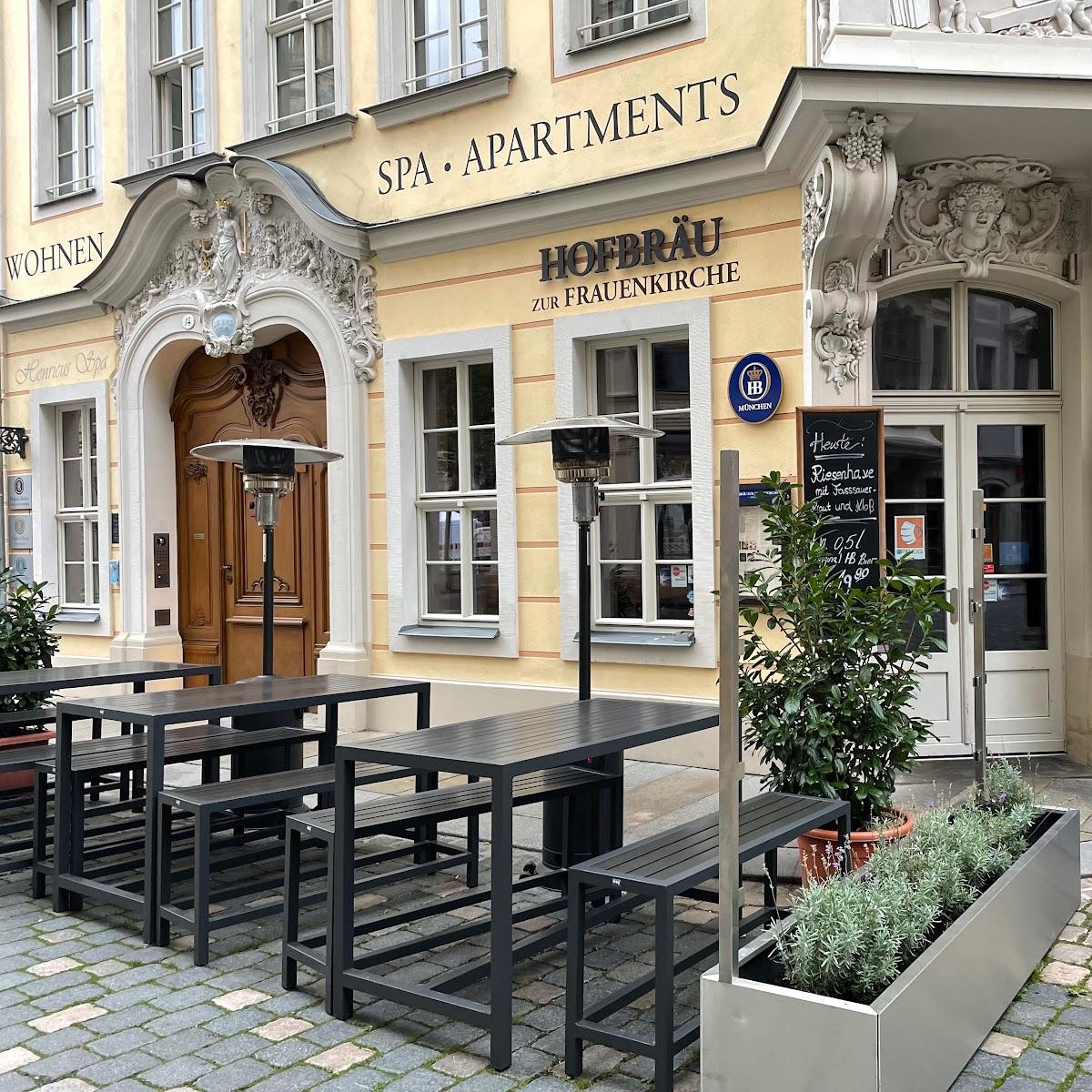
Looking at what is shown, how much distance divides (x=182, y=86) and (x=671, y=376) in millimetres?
5735

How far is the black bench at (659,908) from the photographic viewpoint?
337 cm

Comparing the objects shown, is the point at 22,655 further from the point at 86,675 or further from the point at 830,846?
the point at 830,846

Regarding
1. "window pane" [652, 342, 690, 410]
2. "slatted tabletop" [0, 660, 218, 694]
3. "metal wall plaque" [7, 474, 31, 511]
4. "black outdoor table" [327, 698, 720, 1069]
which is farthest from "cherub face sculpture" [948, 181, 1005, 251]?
"metal wall plaque" [7, 474, 31, 511]

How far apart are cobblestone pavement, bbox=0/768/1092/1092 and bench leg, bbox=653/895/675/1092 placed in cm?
15

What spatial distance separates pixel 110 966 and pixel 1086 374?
20.3ft

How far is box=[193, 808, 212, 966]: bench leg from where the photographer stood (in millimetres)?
4492

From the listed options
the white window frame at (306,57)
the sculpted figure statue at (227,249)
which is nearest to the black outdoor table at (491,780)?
the sculpted figure statue at (227,249)

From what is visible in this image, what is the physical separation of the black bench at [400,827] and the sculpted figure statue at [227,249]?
20.0ft

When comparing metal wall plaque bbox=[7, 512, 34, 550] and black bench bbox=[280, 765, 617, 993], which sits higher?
metal wall plaque bbox=[7, 512, 34, 550]

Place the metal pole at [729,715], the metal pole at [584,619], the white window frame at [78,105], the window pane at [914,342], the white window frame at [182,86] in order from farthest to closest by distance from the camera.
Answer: the white window frame at [78,105] → the white window frame at [182,86] → the window pane at [914,342] → the metal pole at [584,619] → the metal pole at [729,715]

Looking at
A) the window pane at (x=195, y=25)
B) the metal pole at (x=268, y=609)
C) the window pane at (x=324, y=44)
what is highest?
the window pane at (x=195, y=25)

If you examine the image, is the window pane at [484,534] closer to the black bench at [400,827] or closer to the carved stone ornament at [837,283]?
the carved stone ornament at [837,283]

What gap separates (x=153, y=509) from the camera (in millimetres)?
10914

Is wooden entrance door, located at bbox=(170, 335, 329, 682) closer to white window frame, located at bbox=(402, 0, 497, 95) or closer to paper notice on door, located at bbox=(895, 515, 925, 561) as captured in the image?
white window frame, located at bbox=(402, 0, 497, 95)
